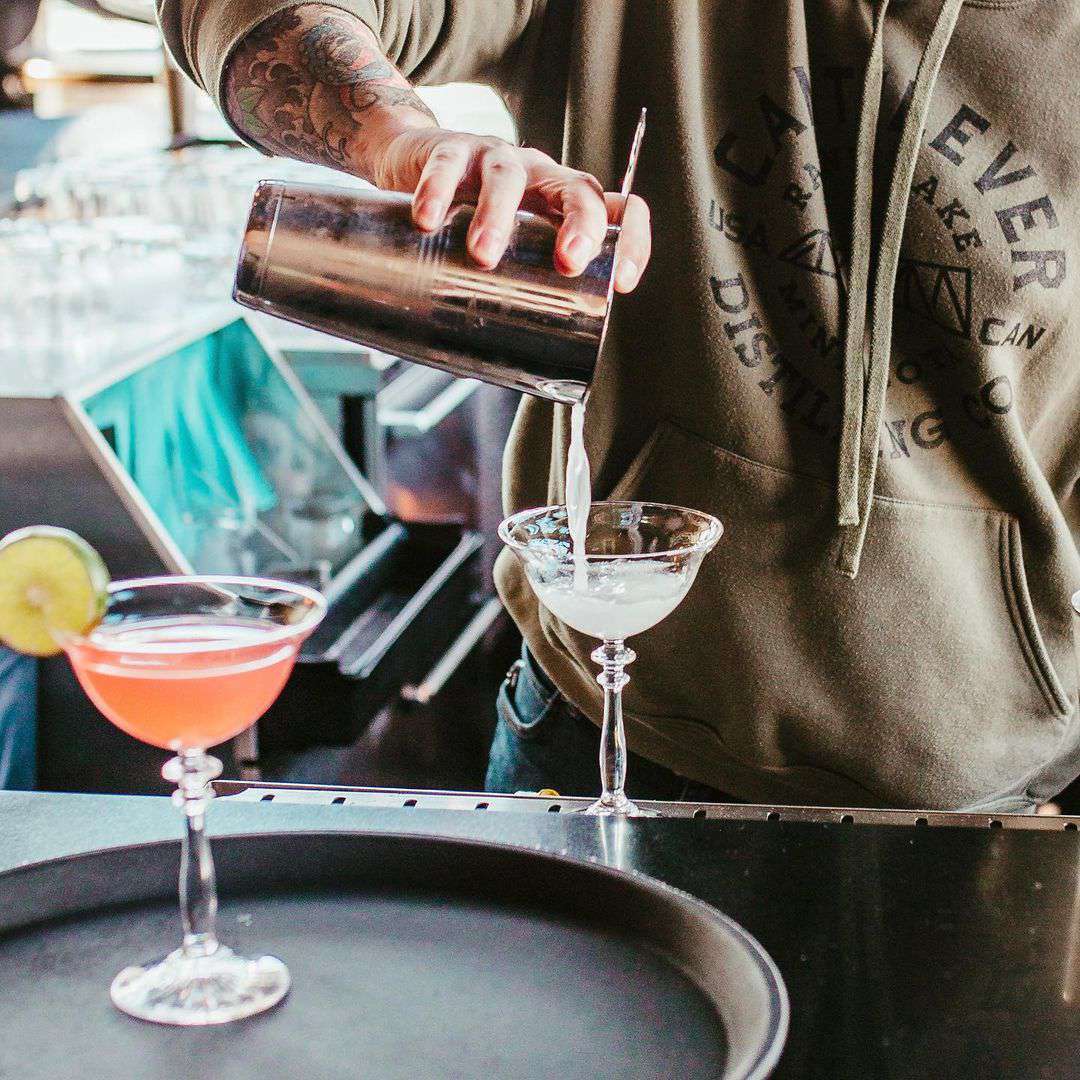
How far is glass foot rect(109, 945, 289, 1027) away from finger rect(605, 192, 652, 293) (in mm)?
550

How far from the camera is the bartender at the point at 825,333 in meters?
1.34

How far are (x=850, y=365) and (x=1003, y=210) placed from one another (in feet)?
0.64

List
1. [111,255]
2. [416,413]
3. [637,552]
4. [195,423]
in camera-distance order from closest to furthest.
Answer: [637,552] < [195,423] < [111,255] < [416,413]

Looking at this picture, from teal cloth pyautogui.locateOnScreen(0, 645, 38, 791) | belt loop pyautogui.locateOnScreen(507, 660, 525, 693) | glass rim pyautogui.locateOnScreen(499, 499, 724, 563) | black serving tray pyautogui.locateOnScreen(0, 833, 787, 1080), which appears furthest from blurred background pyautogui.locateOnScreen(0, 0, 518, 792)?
black serving tray pyautogui.locateOnScreen(0, 833, 787, 1080)

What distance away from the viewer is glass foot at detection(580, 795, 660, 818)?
3.97ft

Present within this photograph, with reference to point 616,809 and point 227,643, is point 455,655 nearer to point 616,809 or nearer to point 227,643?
point 616,809

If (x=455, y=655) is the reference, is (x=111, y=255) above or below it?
above

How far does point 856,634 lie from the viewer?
1422mm

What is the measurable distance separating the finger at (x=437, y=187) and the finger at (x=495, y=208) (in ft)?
0.07

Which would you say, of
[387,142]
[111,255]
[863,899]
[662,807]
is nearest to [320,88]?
[387,142]

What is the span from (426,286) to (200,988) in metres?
0.53

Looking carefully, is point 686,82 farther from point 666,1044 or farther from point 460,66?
point 666,1044

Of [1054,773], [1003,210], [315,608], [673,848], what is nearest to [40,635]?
[315,608]

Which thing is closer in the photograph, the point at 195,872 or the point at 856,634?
the point at 195,872
